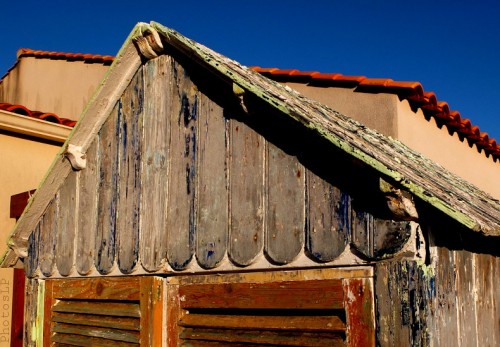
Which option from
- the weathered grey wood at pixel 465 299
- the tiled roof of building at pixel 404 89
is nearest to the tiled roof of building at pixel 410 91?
the tiled roof of building at pixel 404 89

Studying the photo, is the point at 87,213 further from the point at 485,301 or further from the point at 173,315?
the point at 485,301

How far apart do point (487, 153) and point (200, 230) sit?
6.28 m

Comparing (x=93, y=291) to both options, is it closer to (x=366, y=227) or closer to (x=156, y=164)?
(x=156, y=164)

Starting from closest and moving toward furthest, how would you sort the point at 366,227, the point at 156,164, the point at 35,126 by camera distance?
the point at 366,227 < the point at 156,164 < the point at 35,126

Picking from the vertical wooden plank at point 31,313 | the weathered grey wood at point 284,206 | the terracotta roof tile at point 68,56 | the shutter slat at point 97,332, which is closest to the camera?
the weathered grey wood at point 284,206

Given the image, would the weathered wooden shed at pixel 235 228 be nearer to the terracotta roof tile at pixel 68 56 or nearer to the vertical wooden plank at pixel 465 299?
the vertical wooden plank at pixel 465 299

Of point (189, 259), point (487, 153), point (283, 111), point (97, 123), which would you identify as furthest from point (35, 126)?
point (487, 153)

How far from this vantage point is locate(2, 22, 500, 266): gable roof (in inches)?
98.1

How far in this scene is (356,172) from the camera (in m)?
2.72

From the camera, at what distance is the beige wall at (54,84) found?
10.1 metres

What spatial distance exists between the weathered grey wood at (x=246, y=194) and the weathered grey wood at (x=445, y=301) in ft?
2.87

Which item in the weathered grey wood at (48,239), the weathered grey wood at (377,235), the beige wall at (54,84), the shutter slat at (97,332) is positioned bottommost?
the shutter slat at (97,332)

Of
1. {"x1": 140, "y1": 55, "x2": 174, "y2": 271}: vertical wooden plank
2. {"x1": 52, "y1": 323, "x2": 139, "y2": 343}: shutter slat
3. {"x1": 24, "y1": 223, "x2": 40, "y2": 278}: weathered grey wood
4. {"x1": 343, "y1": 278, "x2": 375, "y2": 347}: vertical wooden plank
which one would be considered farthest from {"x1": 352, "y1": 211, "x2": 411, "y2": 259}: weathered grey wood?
{"x1": 24, "y1": 223, "x2": 40, "y2": 278}: weathered grey wood

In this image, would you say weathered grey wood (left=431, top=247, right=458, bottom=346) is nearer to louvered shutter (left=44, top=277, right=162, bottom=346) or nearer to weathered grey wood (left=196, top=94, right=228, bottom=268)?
weathered grey wood (left=196, top=94, right=228, bottom=268)
